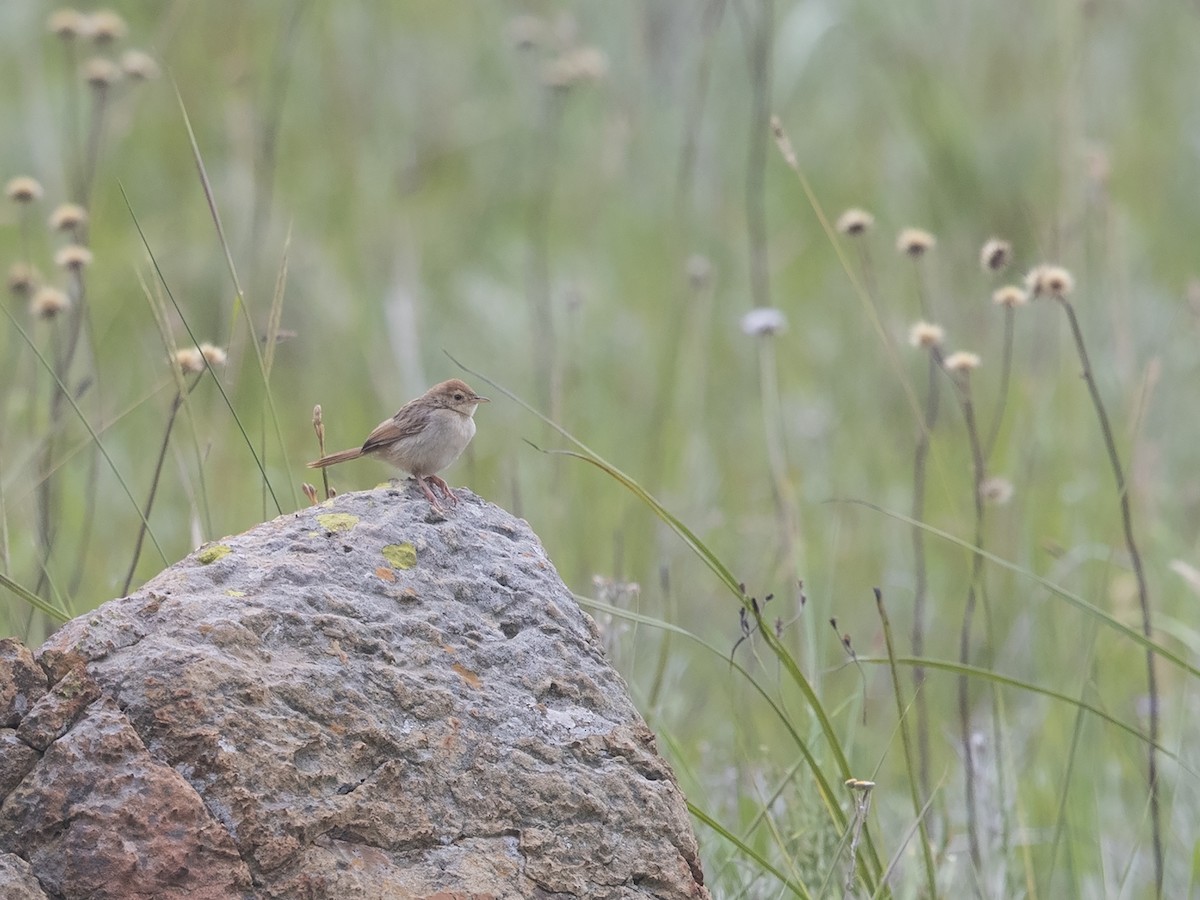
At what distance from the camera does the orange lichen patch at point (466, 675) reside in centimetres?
212

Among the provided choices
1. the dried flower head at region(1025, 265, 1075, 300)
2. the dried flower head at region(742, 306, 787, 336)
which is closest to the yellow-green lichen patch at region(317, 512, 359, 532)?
the dried flower head at region(1025, 265, 1075, 300)

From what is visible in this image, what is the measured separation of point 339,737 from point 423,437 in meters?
0.90

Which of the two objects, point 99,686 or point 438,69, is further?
point 438,69

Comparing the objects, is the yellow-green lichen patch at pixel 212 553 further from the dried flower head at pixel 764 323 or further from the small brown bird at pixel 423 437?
the dried flower head at pixel 764 323

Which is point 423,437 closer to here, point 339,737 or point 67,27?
point 339,737

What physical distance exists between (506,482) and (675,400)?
151 cm

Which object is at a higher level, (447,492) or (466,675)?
(447,492)

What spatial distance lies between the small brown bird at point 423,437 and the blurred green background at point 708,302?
0.63 meters

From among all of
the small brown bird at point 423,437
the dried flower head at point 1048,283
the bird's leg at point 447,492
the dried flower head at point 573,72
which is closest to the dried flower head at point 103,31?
A: the dried flower head at point 573,72

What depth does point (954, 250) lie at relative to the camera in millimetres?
8078

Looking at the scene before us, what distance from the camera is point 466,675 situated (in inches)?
83.7

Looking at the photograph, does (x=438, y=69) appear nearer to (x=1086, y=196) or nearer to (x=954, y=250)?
(x=954, y=250)

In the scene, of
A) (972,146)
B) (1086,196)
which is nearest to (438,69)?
(972,146)

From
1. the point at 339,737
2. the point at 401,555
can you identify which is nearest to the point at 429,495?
the point at 401,555
